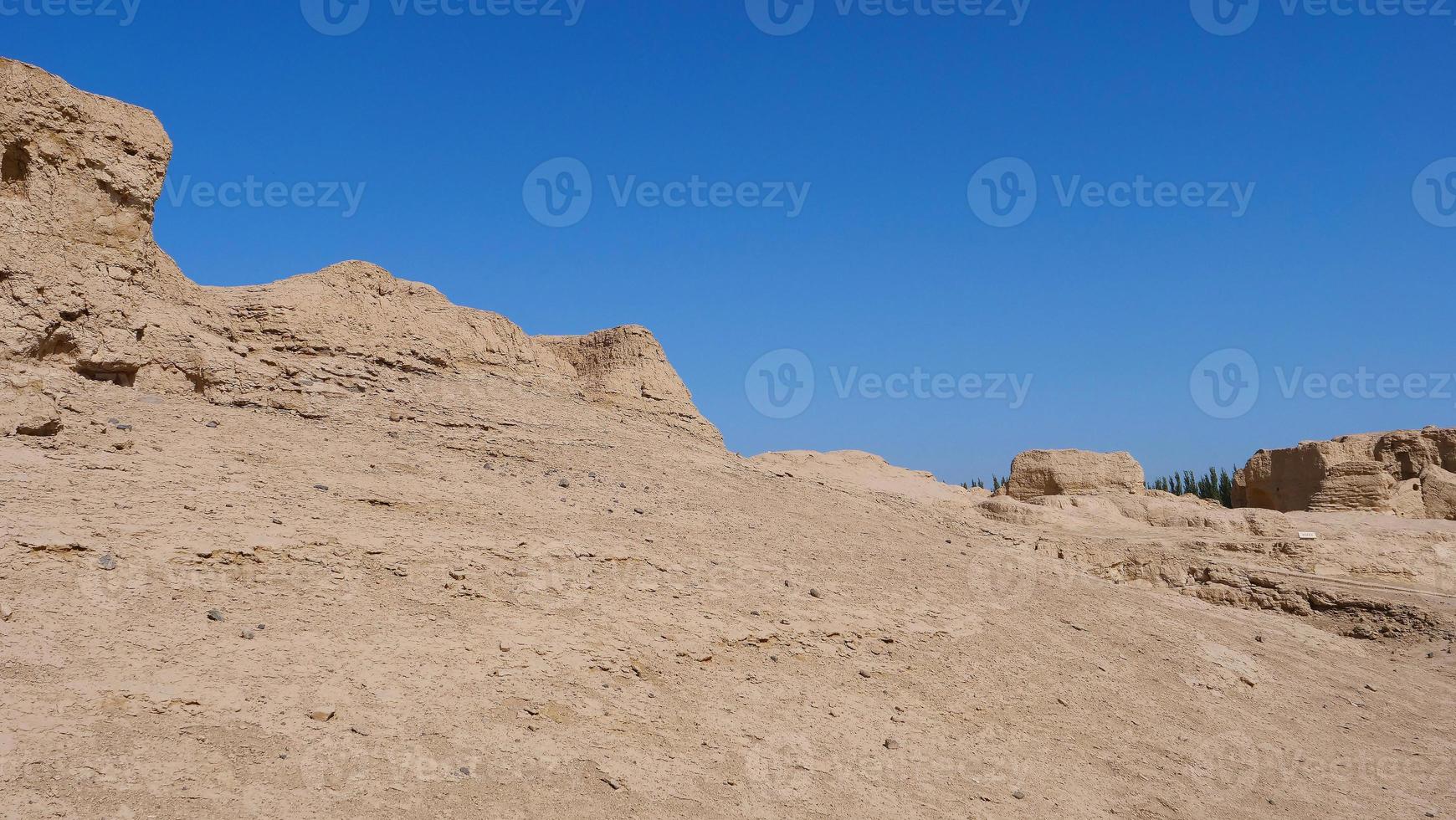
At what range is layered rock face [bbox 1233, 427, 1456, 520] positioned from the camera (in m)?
20.9

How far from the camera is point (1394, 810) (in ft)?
28.8

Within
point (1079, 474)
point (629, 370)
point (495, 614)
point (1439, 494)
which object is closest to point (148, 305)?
point (495, 614)

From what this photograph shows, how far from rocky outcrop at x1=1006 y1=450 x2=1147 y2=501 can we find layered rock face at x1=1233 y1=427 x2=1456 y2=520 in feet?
13.8

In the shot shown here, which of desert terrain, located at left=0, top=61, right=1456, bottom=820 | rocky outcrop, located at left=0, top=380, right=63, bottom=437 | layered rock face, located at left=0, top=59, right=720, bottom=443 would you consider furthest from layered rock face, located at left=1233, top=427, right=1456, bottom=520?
rocky outcrop, located at left=0, top=380, right=63, bottom=437

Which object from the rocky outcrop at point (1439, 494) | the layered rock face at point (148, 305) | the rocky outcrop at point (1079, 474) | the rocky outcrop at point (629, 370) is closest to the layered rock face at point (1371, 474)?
the rocky outcrop at point (1439, 494)

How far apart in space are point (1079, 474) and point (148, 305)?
18583mm

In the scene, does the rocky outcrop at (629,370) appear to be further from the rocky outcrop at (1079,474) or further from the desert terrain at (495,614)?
the rocky outcrop at (1079,474)

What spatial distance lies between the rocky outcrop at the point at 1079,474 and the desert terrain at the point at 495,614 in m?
6.74

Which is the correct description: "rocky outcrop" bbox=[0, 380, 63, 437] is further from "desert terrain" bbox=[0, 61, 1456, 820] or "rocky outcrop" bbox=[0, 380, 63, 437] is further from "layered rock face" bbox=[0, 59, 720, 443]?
"layered rock face" bbox=[0, 59, 720, 443]

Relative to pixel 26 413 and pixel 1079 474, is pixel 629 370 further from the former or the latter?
pixel 1079 474

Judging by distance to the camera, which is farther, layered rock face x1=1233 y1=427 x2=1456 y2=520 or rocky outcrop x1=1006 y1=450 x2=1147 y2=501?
rocky outcrop x1=1006 y1=450 x2=1147 y2=501

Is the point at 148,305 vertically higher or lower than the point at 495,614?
higher

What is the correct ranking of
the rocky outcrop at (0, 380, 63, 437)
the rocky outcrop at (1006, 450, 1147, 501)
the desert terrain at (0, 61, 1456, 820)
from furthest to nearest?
the rocky outcrop at (1006, 450, 1147, 501) < the rocky outcrop at (0, 380, 63, 437) < the desert terrain at (0, 61, 1456, 820)

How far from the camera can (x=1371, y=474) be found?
21078mm
